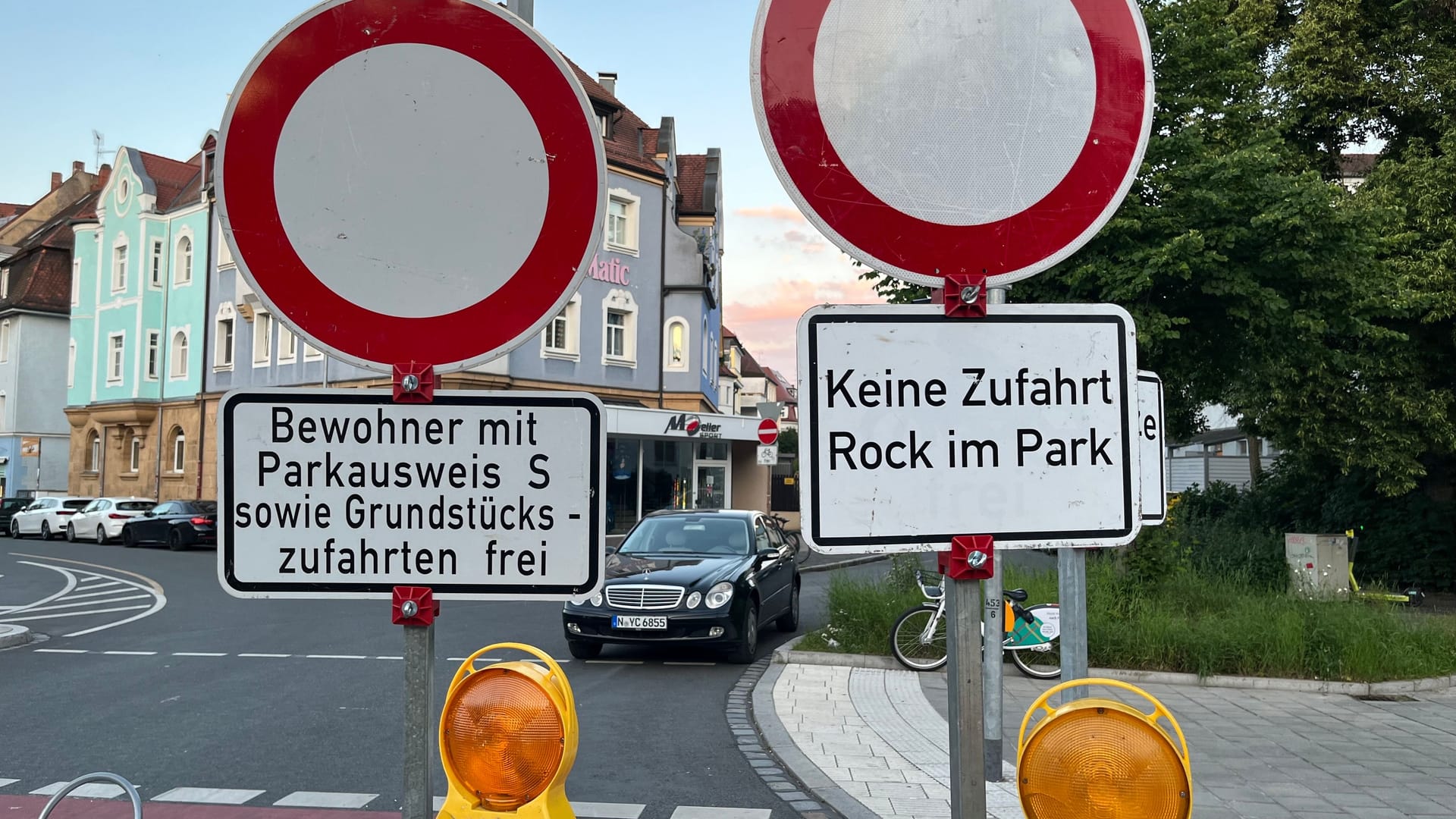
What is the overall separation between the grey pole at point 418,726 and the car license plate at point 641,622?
31.9 ft

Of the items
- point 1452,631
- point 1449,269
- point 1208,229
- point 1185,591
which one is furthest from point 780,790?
point 1449,269

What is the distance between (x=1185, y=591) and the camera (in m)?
12.4

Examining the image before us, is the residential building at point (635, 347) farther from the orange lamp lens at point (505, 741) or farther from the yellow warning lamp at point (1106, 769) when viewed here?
the yellow warning lamp at point (1106, 769)

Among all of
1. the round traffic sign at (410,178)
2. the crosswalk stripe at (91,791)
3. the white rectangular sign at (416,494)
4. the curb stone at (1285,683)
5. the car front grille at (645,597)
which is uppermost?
the round traffic sign at (410,178)

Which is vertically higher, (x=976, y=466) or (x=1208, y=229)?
(x=1208, y=229)

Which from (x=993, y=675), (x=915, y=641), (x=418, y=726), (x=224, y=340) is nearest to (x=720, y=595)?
(x=915, y=641)

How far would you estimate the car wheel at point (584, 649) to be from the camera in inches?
474

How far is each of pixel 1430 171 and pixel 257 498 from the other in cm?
2109

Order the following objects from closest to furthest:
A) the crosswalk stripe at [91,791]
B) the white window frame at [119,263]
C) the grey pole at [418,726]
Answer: the grey pole at [418,726] → the crosswalk stripe at [91,791] → the white window frame at [119,263]

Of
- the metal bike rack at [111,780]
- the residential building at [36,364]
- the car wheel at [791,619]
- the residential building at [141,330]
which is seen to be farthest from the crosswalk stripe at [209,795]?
the residential building at [36,364]

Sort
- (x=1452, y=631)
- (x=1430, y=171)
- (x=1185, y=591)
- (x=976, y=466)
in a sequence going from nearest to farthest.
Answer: (x=976, y=466), (x=1452, y=631), (x=1185, y=591), (x=1430, y=171)

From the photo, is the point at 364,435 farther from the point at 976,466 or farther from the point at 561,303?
the point at 976,466

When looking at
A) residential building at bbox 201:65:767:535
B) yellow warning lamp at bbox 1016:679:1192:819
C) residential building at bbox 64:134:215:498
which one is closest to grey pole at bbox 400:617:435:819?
yellow warning lamp at bbox 1016:679:1192:819

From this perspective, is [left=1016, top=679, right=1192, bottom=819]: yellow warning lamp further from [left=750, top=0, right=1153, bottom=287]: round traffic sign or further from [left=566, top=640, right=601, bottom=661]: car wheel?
[left=566, top=640, right=601, bottom=661]: car wheel
